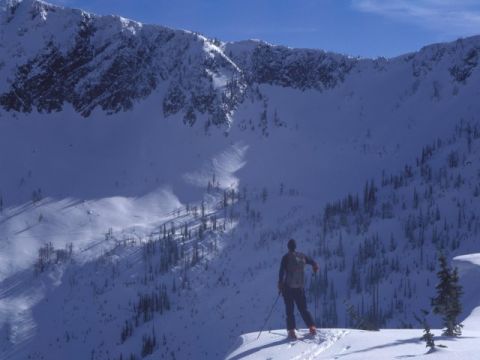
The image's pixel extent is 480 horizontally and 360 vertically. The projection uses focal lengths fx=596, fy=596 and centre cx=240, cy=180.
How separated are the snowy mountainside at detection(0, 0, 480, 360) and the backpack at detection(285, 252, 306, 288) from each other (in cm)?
1816

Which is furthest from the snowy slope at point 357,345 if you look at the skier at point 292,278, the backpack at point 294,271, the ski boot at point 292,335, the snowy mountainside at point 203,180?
the snowy mountainside at point 203,180

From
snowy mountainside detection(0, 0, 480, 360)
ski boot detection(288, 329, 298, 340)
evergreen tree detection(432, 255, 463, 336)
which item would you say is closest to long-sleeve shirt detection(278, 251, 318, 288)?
ski boot detection(288, 329, 298, 340)

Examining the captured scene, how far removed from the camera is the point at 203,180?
83125 millimetres

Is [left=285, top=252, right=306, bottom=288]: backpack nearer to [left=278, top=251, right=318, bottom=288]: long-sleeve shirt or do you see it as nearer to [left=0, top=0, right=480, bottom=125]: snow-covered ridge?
[left=278, top=251, right=318, bottom=288]: long-sleeve shirt

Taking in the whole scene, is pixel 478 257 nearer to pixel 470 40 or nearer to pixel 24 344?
pixel 24 344

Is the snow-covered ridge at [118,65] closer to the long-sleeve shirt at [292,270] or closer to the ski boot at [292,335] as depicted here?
the long-sleeve shirt at [292,270]

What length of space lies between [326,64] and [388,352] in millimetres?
103641

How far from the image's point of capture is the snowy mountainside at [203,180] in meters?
48.3

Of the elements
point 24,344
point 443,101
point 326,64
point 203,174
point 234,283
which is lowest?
point 24,344

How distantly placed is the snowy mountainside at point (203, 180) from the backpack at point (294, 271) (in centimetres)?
1816

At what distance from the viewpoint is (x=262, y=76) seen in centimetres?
10919

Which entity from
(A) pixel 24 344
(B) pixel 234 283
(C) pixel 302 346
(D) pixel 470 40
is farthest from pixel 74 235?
(D) pixel 470 40

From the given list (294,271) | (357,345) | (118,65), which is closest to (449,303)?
(357,345)

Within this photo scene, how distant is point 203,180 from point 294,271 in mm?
66706
